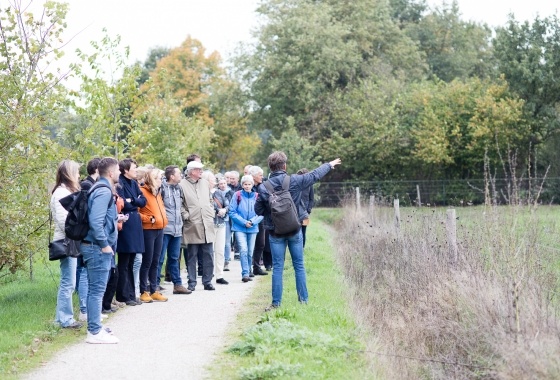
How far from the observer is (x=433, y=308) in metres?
9.84

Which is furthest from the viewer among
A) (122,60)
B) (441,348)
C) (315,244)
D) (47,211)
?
(315,244)

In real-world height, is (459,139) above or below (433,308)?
above

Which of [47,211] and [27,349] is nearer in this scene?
[27,349]

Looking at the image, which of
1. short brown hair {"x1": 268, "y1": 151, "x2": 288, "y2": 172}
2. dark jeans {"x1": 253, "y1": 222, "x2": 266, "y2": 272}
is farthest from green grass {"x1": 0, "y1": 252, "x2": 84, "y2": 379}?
dark jeans {"x1": 253, "y1": 222, "x2": 266, "y2": 272}

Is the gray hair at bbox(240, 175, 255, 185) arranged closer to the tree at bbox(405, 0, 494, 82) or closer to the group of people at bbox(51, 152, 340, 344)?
the group of people at bbox(51, 152, 340, 344)

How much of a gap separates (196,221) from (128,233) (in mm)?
1847

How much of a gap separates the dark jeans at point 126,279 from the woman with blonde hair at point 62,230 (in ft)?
5.05

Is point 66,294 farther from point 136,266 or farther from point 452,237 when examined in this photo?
point 452,237

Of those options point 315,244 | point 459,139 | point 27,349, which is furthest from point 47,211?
point 459,139

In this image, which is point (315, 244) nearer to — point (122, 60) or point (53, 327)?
point (122, 60)

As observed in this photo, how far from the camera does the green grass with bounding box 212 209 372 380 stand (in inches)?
292

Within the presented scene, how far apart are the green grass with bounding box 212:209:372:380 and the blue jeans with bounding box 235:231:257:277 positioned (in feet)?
9.20

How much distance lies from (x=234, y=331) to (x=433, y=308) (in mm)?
2393

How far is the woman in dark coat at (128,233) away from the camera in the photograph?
1142cm
